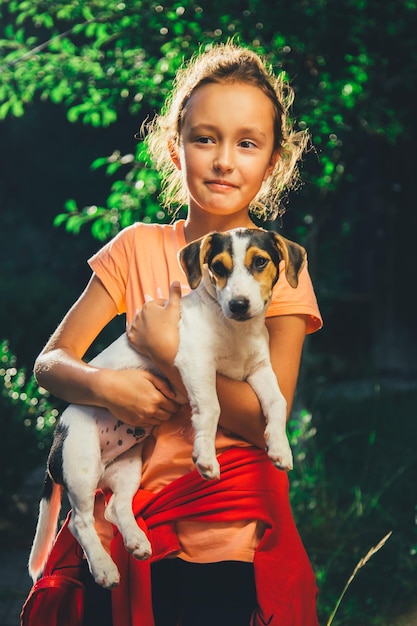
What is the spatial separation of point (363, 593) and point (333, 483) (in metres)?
0.99

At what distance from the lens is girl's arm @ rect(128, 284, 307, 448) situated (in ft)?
6.08

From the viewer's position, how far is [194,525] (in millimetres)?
1923

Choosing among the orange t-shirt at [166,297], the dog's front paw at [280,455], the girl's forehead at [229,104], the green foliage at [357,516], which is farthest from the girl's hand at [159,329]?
the green foliage at [357,516]

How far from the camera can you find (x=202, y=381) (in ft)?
5.93

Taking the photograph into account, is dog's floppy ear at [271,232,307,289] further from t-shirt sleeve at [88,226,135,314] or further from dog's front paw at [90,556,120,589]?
dog's front paw at [90,556,120,589]

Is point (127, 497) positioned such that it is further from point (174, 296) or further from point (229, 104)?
point (229, 104)

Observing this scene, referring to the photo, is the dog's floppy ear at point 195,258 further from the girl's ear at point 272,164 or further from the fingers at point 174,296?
the girl's ear at point 272,164

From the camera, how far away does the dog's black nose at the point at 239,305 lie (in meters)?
1.71

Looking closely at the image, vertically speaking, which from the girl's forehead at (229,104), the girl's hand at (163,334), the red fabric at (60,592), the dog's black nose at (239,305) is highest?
the girl's forehead at (229,104)

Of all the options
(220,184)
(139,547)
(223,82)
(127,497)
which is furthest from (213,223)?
(139,547)

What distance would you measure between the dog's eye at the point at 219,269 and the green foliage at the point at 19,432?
12.5 feet

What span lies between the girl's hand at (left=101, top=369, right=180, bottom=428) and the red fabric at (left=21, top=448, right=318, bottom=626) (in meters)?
0.17

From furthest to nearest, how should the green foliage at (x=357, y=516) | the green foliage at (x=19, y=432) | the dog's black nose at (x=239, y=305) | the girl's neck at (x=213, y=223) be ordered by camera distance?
the green foliage at (x=19, y=432) < the green foliage at (x=357, y=516) < the girl's neck at (x=213, y=223) < the dog's black nose at (x=239, y=305)

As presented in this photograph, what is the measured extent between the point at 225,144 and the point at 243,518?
3.04 ft
